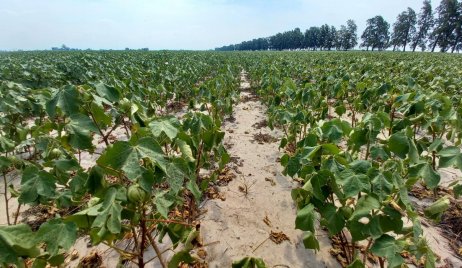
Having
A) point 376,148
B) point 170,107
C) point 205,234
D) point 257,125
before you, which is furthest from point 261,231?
point 170,107

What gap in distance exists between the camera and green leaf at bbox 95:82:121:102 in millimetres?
1616

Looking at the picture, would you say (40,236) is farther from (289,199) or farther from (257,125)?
(257,125)

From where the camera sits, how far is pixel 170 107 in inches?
346

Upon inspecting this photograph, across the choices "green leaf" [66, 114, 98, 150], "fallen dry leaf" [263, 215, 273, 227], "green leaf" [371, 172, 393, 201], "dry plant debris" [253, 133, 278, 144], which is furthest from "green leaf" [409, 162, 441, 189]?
"dry plant debris" [253, 133, 278, 144]

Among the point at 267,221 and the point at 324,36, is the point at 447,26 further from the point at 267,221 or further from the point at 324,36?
the point at 267,221

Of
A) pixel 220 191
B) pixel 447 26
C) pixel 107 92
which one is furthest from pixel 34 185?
pixel 447 26

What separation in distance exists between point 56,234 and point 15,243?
0.25 m

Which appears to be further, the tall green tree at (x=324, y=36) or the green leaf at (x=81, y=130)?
the tall green tree at (x=324, y=36)

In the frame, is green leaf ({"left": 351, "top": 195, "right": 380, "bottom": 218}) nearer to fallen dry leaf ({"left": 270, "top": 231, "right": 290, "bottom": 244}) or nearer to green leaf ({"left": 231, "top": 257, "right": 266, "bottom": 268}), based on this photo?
green leaf ({"left": 231, "top": 257, "right": 266, "bottom": 268})

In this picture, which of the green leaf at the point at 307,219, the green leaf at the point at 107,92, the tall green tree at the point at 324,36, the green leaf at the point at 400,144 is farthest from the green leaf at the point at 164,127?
the tall green tree at the point at 324,36

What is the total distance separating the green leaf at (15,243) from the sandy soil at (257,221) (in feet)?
3.94

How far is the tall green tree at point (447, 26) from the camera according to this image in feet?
166

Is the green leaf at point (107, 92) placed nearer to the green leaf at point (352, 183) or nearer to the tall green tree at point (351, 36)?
the green leaf at point (352, 183)

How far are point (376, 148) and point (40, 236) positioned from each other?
2119 millimetres
